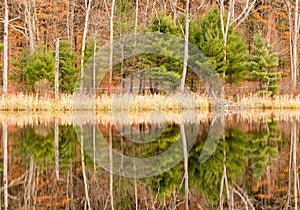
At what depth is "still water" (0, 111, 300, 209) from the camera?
593 centimetres

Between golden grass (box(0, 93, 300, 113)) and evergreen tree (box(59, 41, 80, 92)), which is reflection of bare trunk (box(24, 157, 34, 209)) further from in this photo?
evergreen tree (box(59, 41, 80, 92))

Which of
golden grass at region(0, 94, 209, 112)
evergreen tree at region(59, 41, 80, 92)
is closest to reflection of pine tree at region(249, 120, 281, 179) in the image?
golden grass at region(0, 94, 209, 112)

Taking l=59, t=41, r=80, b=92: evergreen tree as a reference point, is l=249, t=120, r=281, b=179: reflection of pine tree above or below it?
below

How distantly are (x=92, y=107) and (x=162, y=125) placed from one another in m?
7.35

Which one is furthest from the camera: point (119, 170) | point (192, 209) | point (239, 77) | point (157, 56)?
point (239, 77)

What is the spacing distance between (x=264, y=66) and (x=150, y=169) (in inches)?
707

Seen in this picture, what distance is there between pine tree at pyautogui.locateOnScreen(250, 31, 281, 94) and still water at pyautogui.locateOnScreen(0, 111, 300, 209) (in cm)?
1156

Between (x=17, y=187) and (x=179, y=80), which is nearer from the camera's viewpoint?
(x=17, y=187)

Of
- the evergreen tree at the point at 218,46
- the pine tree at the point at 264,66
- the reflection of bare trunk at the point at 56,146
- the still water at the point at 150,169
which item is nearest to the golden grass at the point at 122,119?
the reflection of bare trunk at the point at 56,146

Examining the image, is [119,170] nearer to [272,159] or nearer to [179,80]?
[272,159]

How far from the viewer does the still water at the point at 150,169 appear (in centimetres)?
593

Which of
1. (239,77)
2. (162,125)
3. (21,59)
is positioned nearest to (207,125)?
(162,125)

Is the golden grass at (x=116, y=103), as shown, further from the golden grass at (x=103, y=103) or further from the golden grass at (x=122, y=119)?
the golden grass at (x=122, y=119)

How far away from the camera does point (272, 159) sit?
343 inches
